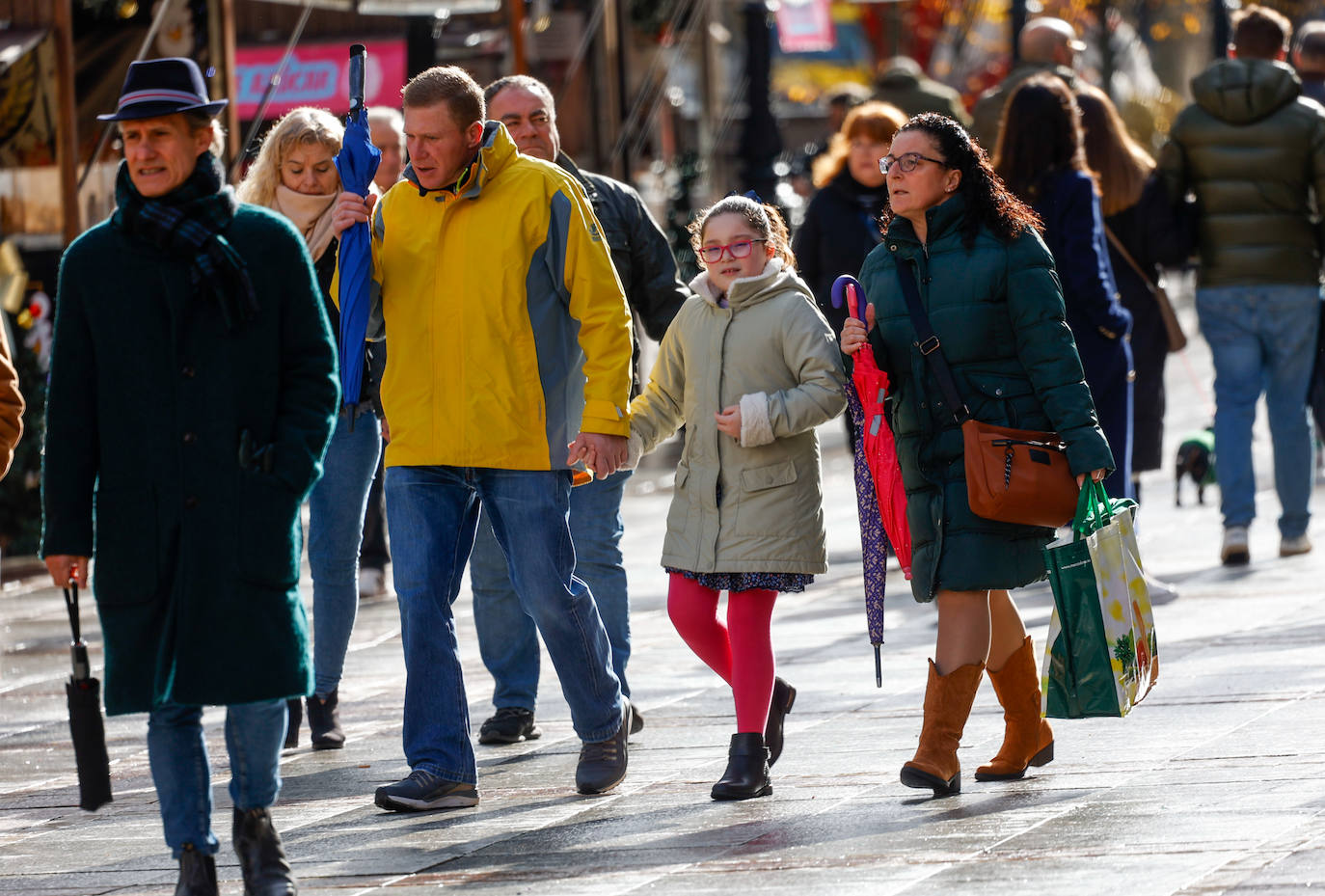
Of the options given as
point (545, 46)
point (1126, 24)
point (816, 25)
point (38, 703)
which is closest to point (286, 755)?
point (38, 703)

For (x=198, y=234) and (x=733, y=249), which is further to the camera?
(x=733, y=249)

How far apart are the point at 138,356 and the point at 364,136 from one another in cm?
166

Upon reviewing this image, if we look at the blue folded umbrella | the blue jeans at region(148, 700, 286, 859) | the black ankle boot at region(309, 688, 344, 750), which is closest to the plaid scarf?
the blue jeans at region(148, 700, 286, 859)

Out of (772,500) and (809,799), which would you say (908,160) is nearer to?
(772,500)

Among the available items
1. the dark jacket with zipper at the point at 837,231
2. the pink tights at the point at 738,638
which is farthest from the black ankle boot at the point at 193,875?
the dark jacket with zipper at the point at 837,231

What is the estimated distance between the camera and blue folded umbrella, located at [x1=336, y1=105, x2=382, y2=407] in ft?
20.2

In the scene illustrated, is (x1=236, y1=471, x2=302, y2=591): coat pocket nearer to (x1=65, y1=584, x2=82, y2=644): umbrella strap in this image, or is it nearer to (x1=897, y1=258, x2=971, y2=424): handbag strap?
(x1=65, y1=584, x2=82, y2=644): umbrella strap

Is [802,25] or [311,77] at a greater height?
[802,25]

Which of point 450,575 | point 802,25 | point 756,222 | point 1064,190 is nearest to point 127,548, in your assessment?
point 450,575

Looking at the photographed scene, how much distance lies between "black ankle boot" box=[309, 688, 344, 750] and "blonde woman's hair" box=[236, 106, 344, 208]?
1528 millimetres

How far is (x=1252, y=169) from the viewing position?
405 inches

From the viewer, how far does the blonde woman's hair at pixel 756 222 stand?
6453 millimetres

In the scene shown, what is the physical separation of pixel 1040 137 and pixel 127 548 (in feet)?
16.0

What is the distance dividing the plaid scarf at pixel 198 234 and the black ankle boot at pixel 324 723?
8.43 ft
